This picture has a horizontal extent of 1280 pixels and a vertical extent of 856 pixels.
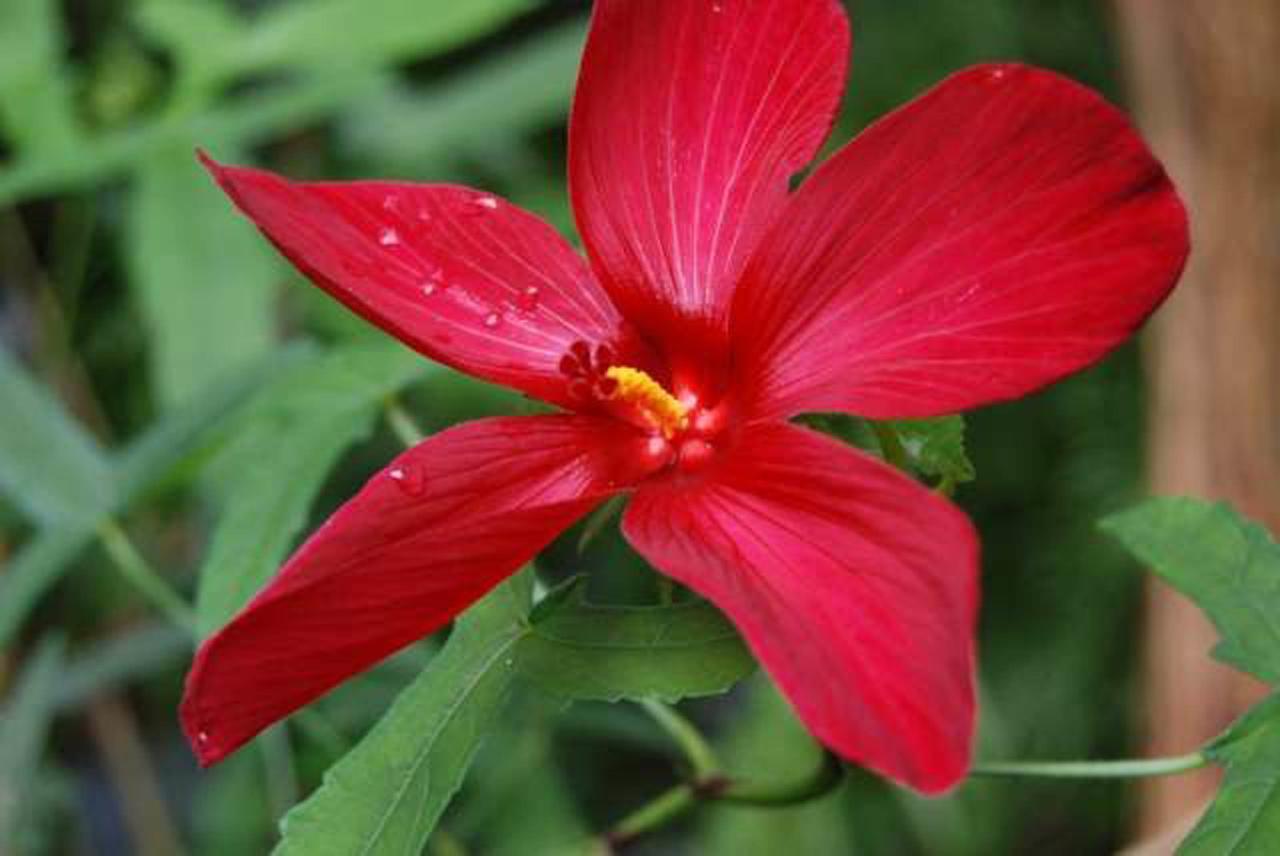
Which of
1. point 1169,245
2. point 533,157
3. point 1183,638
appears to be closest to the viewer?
point 1169,245

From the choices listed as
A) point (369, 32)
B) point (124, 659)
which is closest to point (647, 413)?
point (124, 659)

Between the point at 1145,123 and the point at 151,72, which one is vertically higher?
the point at 151,72

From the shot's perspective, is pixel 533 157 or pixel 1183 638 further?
pixel 533 157

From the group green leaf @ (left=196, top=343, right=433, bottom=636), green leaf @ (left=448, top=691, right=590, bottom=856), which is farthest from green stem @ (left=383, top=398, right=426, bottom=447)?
green leaf @ (left=448, top=691, right=590, bottom=856)

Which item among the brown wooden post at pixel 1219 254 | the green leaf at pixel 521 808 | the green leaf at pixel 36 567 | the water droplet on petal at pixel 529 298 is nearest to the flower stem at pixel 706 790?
the water droplet on petal at pixel 529 298

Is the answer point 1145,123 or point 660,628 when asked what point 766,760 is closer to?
point 1145,123

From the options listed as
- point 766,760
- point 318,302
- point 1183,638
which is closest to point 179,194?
point 318,302

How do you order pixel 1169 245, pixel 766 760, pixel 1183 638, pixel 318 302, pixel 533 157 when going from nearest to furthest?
pixel 1169 245
pixel 1183 638
pixel 766 760
pixel 318 302
pixel 533 157

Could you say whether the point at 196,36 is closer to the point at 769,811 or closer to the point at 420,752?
the point at 769,811
